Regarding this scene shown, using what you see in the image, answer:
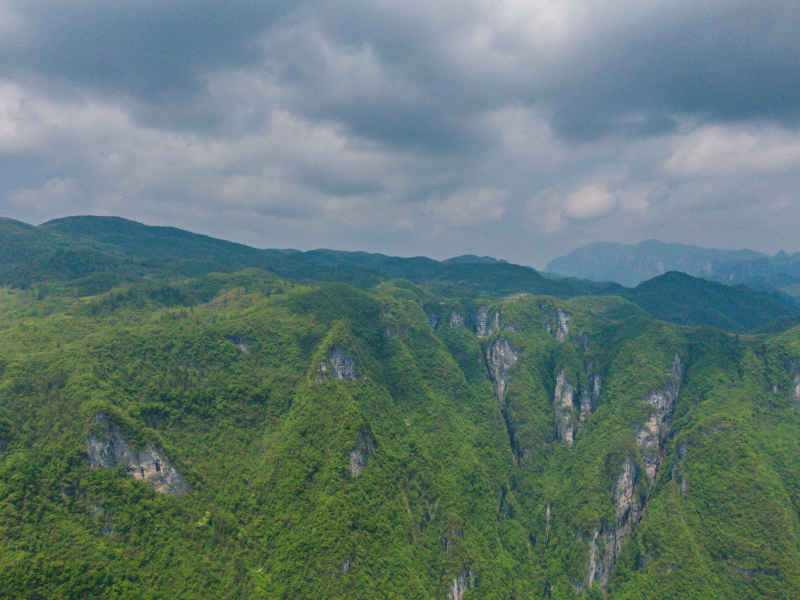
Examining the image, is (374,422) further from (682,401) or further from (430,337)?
(682,401)

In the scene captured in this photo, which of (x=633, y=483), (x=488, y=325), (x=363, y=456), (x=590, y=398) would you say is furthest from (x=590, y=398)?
(x=363, y=456)

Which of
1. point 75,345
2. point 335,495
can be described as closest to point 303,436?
point 335,495

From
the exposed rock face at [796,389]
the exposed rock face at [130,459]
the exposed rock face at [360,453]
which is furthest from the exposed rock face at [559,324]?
the exposed rock face at [130,459]

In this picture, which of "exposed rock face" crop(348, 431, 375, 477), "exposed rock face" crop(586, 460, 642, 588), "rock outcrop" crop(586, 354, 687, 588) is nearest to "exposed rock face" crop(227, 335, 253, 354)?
"exposed rock face" crop(348, 431, 375, 477)

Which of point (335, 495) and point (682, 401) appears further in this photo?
point (682, 401)

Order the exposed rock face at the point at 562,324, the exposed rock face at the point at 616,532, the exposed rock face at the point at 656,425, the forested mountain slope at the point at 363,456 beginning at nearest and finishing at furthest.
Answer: the forested mountain slope at the point at 363,456 < the exposed rock face at the point at 616,532 < the exposed rock face at the point at 656,425 < the exposed rock face at the point at 562,324

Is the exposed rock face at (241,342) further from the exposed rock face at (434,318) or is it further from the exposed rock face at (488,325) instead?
the exposed rock face at (488,325)
